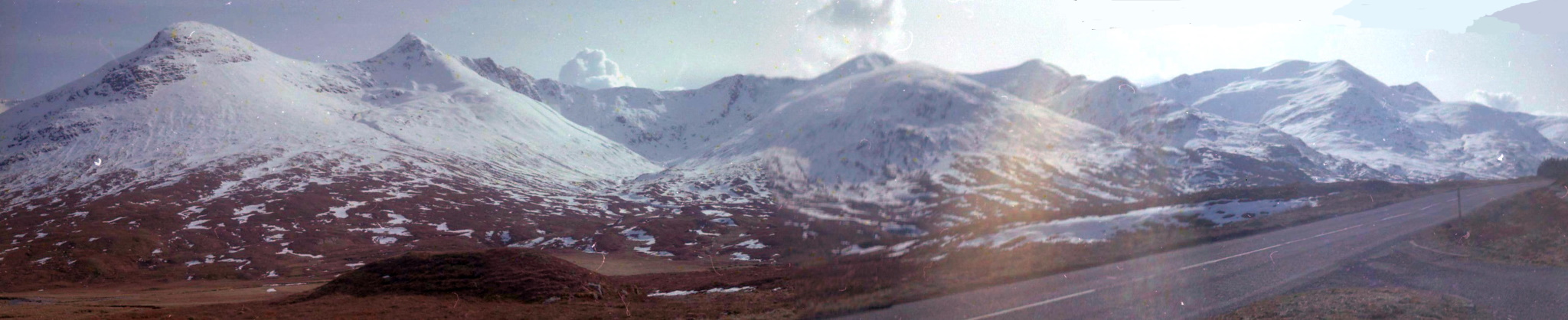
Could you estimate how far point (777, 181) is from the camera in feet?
50.4

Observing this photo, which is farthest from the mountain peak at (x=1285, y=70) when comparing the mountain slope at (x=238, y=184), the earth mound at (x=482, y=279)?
the earth mound at (x=482, y=279)

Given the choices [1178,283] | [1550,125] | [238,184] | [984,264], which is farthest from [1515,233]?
[238,184]

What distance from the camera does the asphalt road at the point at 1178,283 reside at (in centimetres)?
1023

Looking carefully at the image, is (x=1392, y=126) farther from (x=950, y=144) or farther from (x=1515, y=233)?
(x=950, y=144)

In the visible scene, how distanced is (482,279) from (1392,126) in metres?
98.1

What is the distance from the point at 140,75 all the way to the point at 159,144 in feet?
221

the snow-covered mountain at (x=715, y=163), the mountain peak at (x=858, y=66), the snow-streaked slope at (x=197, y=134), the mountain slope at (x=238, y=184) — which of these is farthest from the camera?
the snow-streaked slope at (x=197, y=134)

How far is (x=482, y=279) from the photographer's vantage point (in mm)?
23891

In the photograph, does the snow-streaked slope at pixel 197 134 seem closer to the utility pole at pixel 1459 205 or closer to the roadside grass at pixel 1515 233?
the utility pole at pixel 1459 205

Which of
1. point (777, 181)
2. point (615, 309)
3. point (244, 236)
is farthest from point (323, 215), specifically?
point (777, 181)

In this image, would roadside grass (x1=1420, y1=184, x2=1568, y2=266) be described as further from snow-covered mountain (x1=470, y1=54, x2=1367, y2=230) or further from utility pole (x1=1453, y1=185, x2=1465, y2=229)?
snow-covered mountain (x1=470, y1=54, x2=1367, y2=230)

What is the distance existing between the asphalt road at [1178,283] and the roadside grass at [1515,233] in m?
0.89

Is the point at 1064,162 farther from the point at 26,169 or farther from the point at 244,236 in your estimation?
the point at 26,169

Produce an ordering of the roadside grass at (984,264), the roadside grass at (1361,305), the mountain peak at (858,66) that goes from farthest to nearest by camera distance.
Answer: the mountain peak at (858,66) < the roadside grass at (984,264) < the roadside grass at (1361,305)
